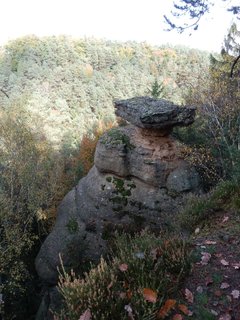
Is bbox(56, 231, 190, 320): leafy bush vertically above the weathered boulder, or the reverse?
bbox(56, 231, 190, 320): leafy bush

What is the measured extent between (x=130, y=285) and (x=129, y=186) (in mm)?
13488

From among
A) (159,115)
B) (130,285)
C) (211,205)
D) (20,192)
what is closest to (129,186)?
(159,115)

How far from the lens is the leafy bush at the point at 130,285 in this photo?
18.0 ft

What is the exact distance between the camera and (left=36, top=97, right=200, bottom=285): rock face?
1856 centimetres

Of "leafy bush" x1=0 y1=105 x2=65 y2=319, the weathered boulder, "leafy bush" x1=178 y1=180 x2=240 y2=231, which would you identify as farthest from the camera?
the weathered boulder

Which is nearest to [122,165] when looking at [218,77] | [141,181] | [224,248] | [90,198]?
[141,181]

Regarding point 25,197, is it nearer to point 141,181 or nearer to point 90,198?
point 90,198

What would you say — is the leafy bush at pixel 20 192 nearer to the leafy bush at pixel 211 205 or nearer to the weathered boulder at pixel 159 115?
the weathered boulder at pixel 159 115

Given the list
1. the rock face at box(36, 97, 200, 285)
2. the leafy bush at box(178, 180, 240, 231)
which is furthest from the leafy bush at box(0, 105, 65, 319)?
the leafy bush at box(178, 180, 240, 231)

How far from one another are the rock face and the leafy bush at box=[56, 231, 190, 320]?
1141cm

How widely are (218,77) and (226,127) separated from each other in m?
3.02

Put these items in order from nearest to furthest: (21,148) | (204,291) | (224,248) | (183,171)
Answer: (204,291), (224,248), (183,171), (21,148)

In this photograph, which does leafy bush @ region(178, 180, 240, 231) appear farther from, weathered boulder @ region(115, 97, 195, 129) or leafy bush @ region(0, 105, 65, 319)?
leafy bush @ region(0, 105, 65, 319)

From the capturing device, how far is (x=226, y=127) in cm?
1753
